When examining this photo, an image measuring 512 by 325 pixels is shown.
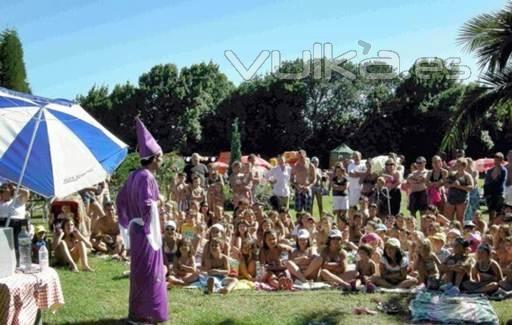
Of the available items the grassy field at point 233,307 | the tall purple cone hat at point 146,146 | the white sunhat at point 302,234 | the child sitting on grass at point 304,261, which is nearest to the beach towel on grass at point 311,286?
the child sitting on grass at point 304,261

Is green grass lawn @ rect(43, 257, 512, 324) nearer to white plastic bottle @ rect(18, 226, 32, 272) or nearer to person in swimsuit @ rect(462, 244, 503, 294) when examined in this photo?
person in swimsuit @ rect(462, 244, 503, 294)

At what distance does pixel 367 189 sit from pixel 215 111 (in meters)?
35.9

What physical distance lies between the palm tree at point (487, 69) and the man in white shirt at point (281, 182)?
196 inches

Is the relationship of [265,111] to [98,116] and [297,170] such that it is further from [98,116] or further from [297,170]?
[297,170]

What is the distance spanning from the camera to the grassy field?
658cm

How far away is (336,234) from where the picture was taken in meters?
8.63

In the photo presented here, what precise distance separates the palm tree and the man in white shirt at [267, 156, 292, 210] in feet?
16.3

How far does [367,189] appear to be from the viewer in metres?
12.5

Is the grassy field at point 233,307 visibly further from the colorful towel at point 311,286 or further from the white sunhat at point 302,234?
the white sunhat at point 302,234

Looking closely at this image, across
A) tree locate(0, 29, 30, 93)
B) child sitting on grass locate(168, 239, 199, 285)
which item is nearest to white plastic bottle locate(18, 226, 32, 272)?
child sitting on grass locate(168, 239, 199, 285)

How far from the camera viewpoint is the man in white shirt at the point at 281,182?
1358 centimetres

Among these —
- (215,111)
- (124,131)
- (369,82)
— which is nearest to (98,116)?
(124,131)

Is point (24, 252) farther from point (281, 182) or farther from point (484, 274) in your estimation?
point (281, 182)

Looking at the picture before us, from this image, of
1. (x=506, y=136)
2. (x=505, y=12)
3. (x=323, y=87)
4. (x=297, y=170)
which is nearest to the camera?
(x=505, y=12)
